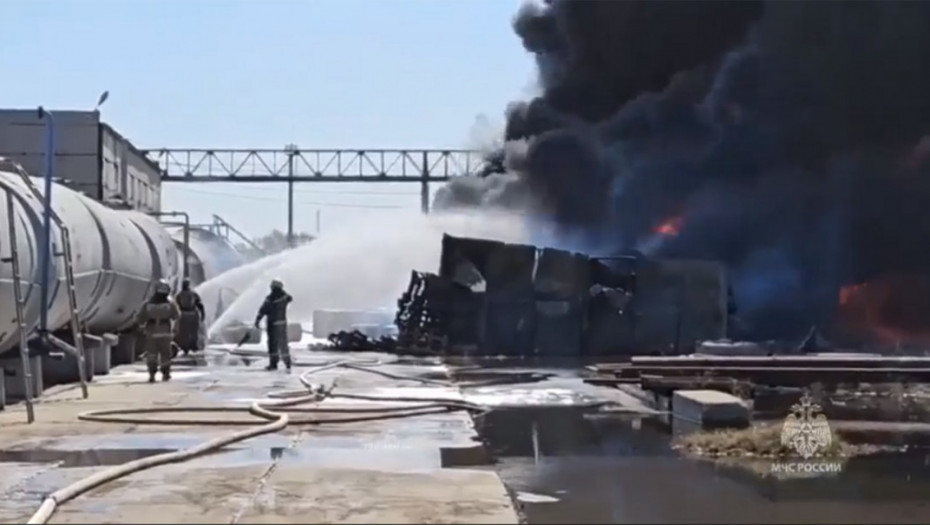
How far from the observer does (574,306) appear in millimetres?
31797

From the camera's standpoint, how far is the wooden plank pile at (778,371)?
18500 millimetres

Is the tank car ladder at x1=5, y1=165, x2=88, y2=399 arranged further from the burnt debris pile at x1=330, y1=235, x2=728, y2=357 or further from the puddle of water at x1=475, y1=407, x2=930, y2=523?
the burnt debris pile at x1=330, y1=235, x2=728, y2=357

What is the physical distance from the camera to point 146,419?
1473 centimetres

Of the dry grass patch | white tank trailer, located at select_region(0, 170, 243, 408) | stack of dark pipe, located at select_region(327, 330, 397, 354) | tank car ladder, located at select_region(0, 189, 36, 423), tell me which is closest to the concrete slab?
the dry grass patch

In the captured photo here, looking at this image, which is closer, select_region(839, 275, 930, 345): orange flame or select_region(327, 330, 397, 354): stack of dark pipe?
select_region(327, 330, 397, 354): stack of dark pipe

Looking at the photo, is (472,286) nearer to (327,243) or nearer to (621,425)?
(327,243)

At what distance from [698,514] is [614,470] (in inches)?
83.4

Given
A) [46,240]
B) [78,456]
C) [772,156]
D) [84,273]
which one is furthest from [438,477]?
[772,156]

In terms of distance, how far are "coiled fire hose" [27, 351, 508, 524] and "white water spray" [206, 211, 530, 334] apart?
23716 millimetres

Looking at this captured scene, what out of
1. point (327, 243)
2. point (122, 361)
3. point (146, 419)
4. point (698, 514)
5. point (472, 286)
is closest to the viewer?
point (698, 514)

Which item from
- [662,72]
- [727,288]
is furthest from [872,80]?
[727,288]

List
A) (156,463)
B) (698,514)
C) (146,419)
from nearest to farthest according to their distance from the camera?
(698,514) < (156,463) < (146,419)

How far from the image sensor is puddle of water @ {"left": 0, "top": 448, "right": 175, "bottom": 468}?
11.5m

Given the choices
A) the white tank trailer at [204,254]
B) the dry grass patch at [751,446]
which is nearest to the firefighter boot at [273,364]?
the white tank trailer at [204,254]
